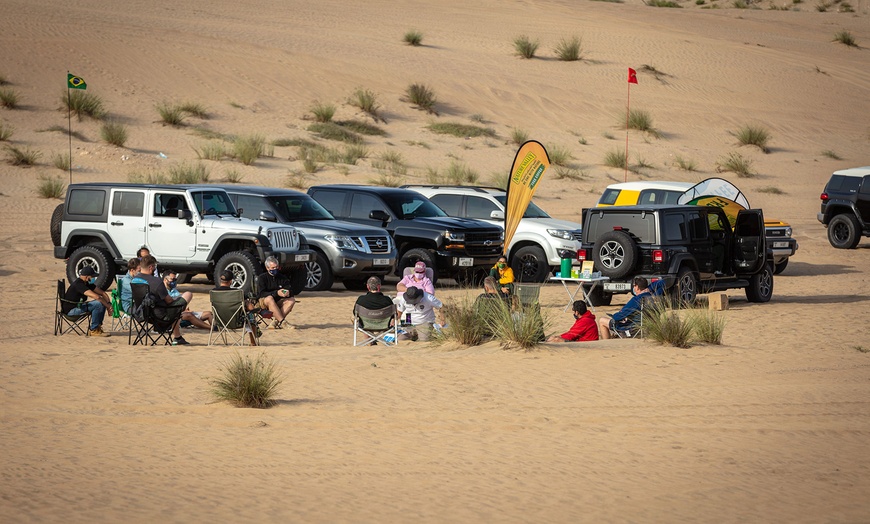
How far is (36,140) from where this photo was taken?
31.8 m

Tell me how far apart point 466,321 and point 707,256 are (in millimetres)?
Result: 5812

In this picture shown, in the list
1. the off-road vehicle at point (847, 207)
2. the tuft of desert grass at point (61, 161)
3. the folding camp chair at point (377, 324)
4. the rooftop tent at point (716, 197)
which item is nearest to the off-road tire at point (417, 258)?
the rooftop tent at point (716, 197)

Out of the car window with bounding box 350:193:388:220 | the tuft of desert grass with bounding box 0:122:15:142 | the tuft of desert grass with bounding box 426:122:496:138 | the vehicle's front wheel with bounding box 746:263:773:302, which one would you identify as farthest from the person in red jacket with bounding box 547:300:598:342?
the tuft of desert grass with bounding box 426:122:496:138

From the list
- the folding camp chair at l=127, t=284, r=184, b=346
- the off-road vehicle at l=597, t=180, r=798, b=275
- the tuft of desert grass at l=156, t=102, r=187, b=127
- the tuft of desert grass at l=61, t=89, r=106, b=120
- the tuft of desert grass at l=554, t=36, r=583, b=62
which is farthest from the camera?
the tuft of desert grass at l=554, t=36, r=583, b=62

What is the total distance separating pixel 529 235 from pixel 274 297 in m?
6.55

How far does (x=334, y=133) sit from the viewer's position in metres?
37.1

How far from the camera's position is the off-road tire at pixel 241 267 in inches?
645

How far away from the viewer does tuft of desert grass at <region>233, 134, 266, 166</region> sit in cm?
3216

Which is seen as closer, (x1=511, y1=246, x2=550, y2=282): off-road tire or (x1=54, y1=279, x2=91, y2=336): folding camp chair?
(x1=54, y1=279, x2=91, y2=336): folding camp chair

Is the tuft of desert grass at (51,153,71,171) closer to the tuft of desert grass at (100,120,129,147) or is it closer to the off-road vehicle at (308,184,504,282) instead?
the tuft of desert grass at (100,120,129,147)

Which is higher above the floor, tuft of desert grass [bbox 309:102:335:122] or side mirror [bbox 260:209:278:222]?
tuft of desert grass [bbox 309:102:335:122]

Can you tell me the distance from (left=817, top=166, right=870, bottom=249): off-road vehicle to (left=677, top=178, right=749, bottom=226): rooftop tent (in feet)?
22.5

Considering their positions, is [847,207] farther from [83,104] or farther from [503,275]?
[83,104]

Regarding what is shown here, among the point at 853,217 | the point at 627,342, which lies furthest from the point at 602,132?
the point at 627,342
